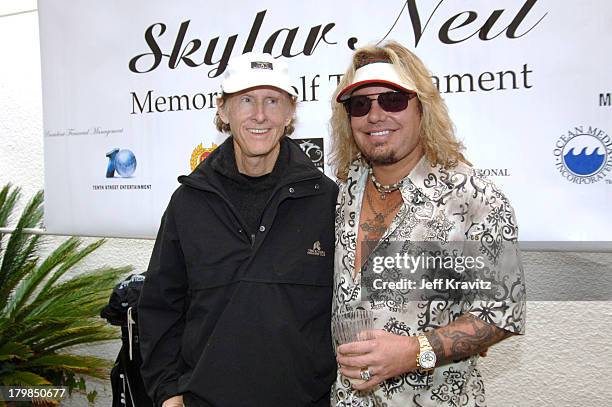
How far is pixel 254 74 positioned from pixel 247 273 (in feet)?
2.11

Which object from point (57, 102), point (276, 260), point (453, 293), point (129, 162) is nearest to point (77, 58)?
point (57, 102)

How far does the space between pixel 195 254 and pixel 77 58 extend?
2.35 m

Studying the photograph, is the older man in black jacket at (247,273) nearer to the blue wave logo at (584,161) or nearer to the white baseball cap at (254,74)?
the white baseball cap at (254,74)

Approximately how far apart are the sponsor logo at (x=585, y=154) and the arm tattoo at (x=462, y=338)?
137 centimetres

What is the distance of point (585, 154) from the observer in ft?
8.95

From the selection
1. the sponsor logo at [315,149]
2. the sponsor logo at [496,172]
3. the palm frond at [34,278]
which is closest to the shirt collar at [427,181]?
the sponsor logo at [496,172]

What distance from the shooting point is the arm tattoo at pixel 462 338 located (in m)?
1.63

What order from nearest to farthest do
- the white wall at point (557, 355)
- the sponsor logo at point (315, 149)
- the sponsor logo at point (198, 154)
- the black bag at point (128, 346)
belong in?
the black bag at point (128, 346)
the sponsor logo at point (315, 149)
the white wall at point (557, 355)
the sponsor logo at point (198, 154)

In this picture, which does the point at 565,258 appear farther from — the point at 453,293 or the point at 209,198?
the point at 209,198

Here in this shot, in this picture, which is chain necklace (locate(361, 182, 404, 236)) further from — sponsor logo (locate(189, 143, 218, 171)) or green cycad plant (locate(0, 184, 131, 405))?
green cycad plant (locate(0, 184, 131, 405))

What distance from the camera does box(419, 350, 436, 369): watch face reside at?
1620mm

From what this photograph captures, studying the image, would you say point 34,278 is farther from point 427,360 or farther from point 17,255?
point 427,360
